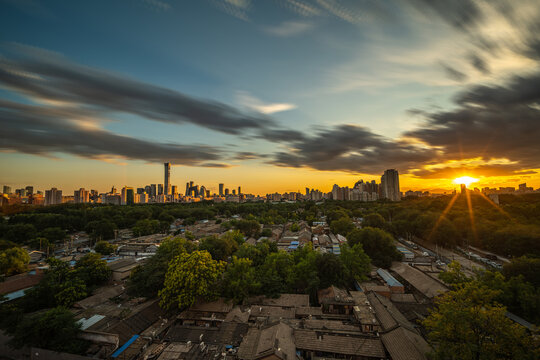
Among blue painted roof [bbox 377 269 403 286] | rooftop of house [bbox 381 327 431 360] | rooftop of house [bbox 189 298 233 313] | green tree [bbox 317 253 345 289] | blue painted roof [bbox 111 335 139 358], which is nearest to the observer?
rooftop of house [bbox 381 327 431 360]

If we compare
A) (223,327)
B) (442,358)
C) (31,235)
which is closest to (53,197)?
(31,235)

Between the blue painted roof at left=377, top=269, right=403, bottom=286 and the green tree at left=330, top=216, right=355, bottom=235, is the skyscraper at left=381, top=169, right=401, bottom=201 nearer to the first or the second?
the green tree at left=330, top=216, right=355, bottom=235

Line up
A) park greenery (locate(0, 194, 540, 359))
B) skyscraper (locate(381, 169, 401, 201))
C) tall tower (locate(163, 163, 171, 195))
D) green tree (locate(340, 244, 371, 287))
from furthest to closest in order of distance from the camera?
tall tower (locate(163, 163, 171, 195)), skyscraper (locate(381, 169, 401, 201)), green tree (locate(340, 244, 371, 287)), park greenery (locate(0, 194, 540, 359))

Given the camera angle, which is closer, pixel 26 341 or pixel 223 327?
pixel 26 341

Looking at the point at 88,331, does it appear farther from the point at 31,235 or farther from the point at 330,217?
the point at 330,217

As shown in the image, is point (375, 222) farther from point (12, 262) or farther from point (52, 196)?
point (52, 196)

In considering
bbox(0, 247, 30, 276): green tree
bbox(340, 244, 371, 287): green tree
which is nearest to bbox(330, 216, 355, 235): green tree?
bbox(340, 244, 371, 287): green tree
